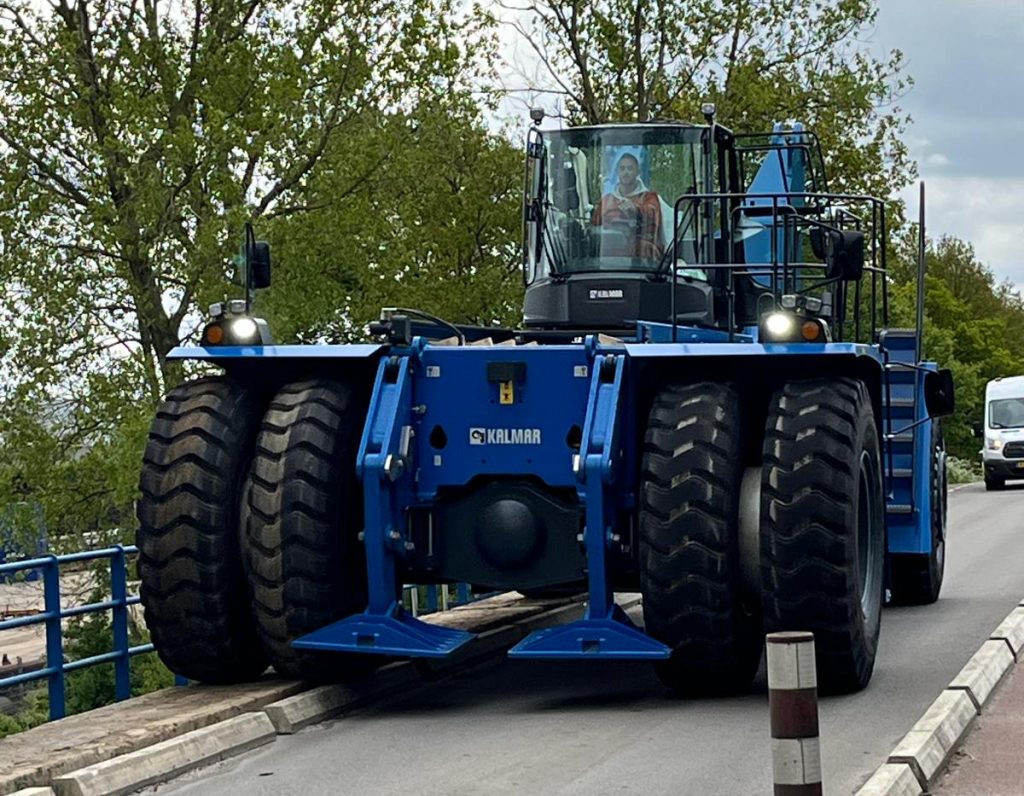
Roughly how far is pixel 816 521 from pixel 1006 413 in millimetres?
34617

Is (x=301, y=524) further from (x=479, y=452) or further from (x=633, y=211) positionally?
(x=633, y=211)

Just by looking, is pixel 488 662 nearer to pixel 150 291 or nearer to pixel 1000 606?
pixel 1000 606

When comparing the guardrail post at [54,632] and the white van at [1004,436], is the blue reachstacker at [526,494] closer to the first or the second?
the guardrail post at [54,632]

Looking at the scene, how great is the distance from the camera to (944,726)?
8.79 metres

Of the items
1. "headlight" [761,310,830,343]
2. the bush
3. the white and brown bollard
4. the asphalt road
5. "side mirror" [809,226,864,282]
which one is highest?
"side mirror" [809,226,864,282]

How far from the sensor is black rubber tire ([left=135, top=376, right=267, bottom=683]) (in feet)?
35.5

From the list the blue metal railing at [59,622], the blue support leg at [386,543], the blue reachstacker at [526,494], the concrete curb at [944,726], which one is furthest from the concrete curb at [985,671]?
the blue metal railing at [59,622]

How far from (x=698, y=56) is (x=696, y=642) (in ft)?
103

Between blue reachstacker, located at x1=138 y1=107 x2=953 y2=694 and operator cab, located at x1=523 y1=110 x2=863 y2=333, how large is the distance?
125 cm

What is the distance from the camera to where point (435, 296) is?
37.2 meters

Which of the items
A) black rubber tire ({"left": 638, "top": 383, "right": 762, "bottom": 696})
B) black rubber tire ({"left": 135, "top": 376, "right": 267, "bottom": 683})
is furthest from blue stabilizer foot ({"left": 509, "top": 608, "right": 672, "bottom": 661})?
black rubber tire ({"left": 135, "top": 376, "right": 267, "bottom": 683})

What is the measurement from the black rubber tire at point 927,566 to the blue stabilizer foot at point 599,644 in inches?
239

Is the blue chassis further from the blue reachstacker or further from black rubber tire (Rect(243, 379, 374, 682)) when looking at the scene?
black rubber tire (Rect(243, 379, 374, 682))

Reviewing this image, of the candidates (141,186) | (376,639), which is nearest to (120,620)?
(376,639)
